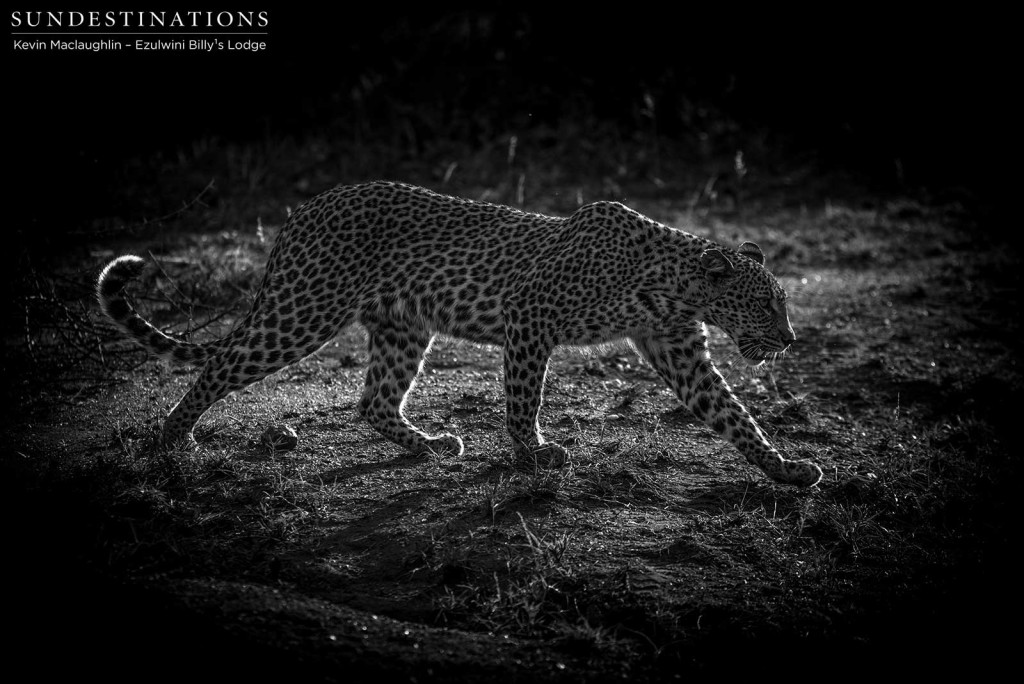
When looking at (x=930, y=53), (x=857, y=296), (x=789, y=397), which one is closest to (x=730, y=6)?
(x=930, y=53)

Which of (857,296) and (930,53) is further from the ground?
(930,53)

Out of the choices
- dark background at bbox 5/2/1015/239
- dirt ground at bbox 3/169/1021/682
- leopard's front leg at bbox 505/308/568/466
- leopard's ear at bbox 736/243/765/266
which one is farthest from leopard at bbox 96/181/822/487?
dark background at bbox 5/2/1015/239

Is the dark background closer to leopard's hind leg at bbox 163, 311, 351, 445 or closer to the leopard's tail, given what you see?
the leopard's tail

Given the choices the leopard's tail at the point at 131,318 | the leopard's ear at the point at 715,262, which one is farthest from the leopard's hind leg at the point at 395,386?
the leopard's ear at the point at 715,262

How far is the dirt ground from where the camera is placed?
4520mm

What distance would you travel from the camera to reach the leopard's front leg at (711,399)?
19.8 ft

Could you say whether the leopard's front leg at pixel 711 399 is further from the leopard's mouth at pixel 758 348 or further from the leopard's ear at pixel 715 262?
the leopard's ear at pixel 715 262

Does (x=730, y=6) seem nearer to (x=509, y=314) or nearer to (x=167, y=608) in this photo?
(x=509, y=314)

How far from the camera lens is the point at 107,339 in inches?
278

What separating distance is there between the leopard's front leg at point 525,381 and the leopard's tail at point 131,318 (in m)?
1.83

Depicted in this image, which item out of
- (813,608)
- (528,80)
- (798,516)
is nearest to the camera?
(813,608)

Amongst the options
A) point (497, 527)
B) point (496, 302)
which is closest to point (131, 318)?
point (496, 302)

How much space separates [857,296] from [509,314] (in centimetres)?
578

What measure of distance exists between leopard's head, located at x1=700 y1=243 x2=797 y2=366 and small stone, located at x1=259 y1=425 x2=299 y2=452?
2.79 metres
